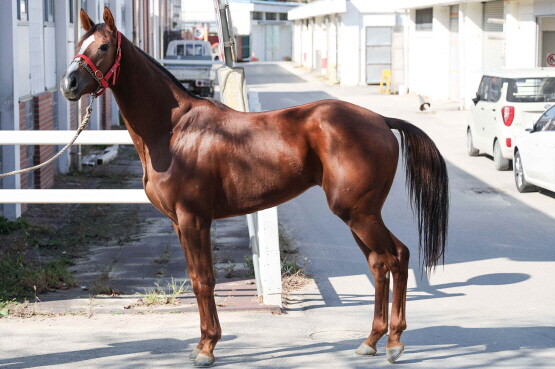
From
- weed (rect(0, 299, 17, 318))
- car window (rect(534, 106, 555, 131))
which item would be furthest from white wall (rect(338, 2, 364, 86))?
weed (rect(0, 299, 17, 318))

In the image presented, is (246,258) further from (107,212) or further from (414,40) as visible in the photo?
(414,40)

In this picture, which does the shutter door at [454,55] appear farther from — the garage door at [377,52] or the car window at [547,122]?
the car window at [547,122]

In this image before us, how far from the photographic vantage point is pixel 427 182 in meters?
7.00

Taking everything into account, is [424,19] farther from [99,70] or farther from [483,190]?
[99,70]

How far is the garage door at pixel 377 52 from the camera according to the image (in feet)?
157

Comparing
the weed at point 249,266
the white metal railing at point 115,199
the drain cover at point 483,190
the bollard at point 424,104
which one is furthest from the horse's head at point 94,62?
the bollard at point 424,104

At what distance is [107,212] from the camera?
46.3 feet

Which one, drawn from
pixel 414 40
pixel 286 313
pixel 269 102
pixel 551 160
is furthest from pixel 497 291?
pixel 414 40

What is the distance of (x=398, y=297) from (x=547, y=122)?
9221mm

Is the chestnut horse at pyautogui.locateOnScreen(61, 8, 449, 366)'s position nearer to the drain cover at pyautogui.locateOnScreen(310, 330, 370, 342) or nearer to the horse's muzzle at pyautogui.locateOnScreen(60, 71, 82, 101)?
the horse's muzzle at pyautogui.locateOnScreen(60, 71, 82, 101)

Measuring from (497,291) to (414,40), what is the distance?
1318 inches

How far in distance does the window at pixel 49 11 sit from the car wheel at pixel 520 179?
8.18 metres

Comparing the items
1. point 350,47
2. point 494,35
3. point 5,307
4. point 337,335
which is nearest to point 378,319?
point 337,335

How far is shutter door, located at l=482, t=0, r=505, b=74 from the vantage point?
30.5 m
